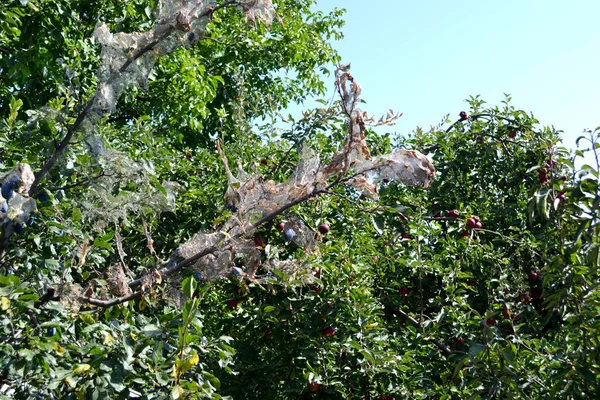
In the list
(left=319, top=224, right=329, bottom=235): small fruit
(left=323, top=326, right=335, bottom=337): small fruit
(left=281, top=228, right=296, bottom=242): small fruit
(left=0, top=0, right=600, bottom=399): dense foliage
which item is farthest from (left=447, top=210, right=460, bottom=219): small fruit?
(left=281, top=228, right=296, bottom=242): small fruit

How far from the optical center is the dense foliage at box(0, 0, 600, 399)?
6.98 ft

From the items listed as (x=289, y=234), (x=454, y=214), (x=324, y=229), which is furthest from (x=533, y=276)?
(x=289, y=234)

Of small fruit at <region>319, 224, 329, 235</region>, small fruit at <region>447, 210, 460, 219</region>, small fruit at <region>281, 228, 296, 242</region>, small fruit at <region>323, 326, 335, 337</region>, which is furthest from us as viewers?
small fruit at <region>447, 210, 460, 219</region>

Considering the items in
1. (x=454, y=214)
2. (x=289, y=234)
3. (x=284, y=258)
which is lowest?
(x=289, y=234)

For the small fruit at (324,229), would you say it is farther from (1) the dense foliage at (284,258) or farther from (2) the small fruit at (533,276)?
(2) the small fruit at (533,276)

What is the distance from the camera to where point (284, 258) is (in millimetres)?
3523

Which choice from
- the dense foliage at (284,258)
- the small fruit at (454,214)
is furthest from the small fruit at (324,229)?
the small fruit at (454,214)

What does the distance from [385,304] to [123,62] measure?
7.59ft

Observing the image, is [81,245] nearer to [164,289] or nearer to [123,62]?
[164,289]

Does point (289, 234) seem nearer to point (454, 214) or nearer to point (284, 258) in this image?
point (284, 258)

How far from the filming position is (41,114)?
2.38m

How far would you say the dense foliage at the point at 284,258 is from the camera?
6.98 ft

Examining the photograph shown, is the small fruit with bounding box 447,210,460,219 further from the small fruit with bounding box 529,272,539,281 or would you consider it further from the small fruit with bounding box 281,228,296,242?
the small fruit with bounding box 281,228,296,242

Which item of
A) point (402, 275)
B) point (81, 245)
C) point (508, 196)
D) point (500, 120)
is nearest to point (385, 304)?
point (402, 275)
